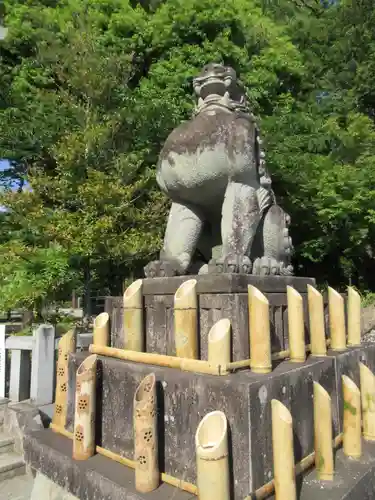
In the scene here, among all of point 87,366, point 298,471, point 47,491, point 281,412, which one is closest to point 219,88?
point 87,366

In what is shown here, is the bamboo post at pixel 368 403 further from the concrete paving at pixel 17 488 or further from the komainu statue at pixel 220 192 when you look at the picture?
the concrete paving at pixel 17 488

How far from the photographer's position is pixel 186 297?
1990 millimetres

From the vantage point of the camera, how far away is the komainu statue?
8.02 ft

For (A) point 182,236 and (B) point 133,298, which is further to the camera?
(A) point 182,236

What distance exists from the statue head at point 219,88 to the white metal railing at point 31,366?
2.81 m

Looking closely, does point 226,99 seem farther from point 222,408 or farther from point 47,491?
point 47,491

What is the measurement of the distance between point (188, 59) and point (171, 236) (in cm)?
819

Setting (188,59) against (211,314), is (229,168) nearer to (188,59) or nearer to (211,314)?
(211,314)

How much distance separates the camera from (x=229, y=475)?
5.19 feet

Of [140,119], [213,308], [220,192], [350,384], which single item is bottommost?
[350,384]

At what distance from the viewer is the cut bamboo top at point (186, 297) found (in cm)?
198

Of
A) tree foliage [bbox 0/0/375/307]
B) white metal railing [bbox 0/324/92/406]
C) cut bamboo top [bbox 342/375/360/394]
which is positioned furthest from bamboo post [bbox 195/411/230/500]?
tree foliage [bbox 0/0/375/307]

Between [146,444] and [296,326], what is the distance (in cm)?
100

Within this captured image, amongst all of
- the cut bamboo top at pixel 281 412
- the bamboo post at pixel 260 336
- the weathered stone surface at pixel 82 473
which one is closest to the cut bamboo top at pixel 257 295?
the bamboo post at pixel 260 336
